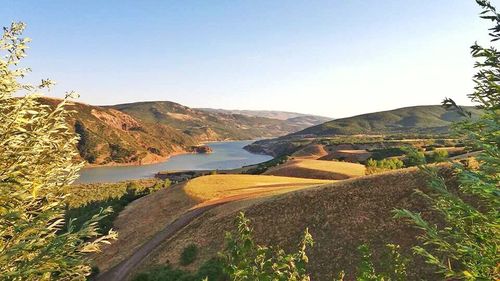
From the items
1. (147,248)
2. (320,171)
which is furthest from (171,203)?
(320,171)

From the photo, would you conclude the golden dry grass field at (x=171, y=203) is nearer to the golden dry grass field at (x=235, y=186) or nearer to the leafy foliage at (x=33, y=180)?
the golden dry grass field at (x=235, y=186)

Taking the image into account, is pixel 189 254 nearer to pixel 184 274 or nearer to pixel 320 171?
pixel 184 274

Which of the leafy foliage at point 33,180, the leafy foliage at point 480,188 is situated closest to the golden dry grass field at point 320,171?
the leafy foliage at point 480,188

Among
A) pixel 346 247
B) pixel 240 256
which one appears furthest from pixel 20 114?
pixel 346 247

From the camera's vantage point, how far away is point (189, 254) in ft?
92.6

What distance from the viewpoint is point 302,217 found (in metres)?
28.1

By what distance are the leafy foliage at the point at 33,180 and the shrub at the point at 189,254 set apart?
1917cm

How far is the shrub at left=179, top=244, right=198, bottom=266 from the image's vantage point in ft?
90.4

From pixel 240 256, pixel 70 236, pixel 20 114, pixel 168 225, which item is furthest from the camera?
pixel 168 225

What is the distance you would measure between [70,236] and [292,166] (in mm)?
57004

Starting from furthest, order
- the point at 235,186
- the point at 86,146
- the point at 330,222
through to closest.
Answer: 1. the point at 86,146
2. the point at 235,186
3. the point at 330,222

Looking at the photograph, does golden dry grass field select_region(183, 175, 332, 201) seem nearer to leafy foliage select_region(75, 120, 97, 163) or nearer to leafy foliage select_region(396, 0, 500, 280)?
leafy foliage select_region(396, 0, 500, 280)

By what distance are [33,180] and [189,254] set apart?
21484 millimetres

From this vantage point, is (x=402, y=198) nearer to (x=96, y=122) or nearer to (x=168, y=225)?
(x=168, y=225)
